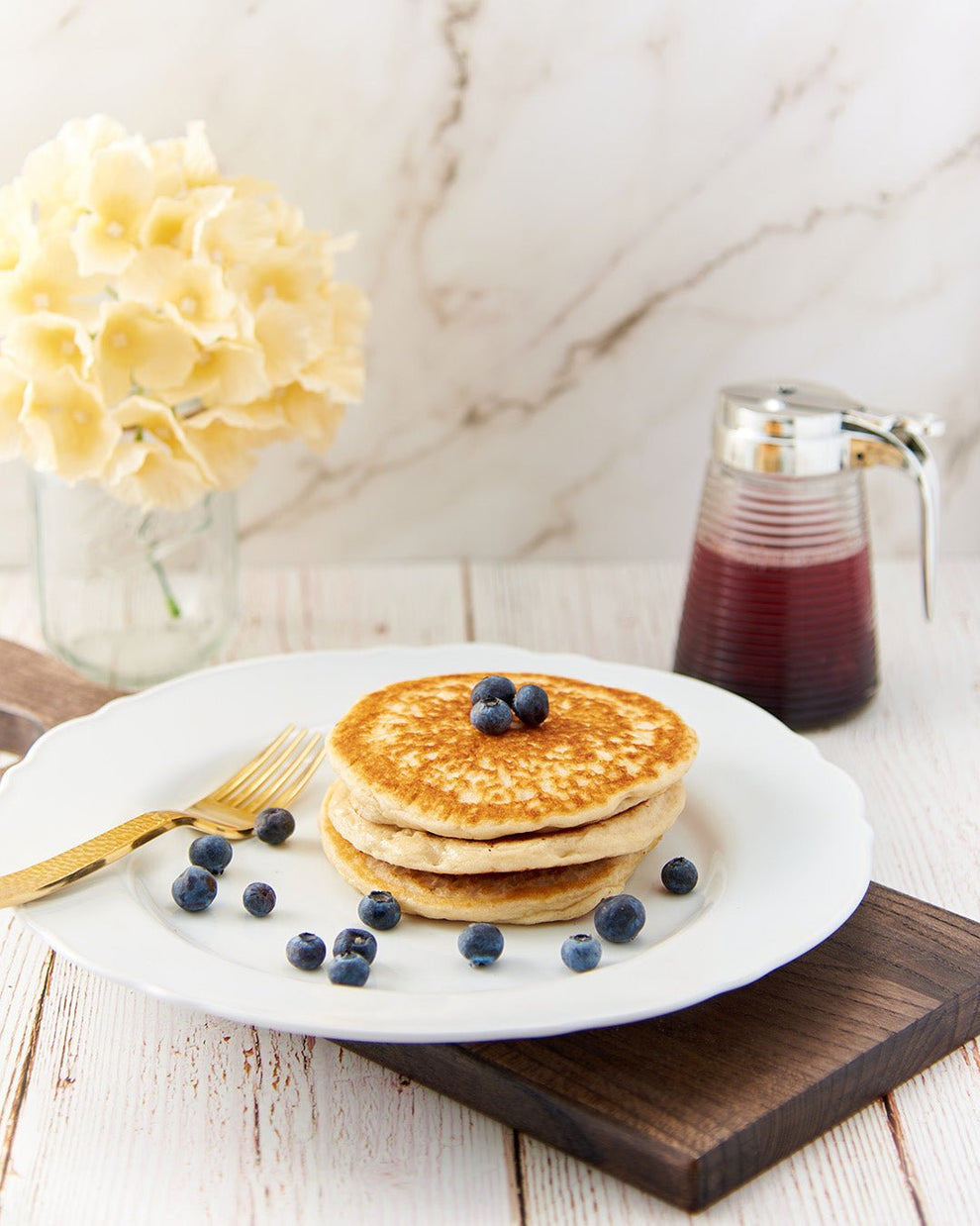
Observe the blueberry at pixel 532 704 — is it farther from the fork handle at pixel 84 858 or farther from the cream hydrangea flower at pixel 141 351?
the cream hydrangea flower at pixel 141 351

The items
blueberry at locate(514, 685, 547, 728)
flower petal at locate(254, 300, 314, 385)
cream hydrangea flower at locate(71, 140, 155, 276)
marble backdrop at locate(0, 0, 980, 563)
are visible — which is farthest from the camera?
marble backdrop at locate(0, 0, 980, 563)

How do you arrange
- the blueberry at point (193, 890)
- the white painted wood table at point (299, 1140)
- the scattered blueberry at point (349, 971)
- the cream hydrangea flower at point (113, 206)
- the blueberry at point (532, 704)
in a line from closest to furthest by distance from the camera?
the white painted wood table at point (299, 1140) < the scattered blueberry at point (349, 971) < the blueberry at point (193, 890) < the blueberry at point (532, 704) < the cream hydrangea flower at point (113, 206)

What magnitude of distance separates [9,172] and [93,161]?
531 millimetres

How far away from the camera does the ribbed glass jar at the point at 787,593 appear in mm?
1588

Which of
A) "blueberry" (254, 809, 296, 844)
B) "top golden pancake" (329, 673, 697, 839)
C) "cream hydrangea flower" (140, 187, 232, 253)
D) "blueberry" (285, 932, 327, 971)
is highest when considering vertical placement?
"cream hydrangea flower" (140, 187, 232, 253)

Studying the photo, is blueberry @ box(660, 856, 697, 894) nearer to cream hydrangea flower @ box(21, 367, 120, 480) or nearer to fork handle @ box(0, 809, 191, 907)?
fork handle @ box(0, 809, 191, 907)

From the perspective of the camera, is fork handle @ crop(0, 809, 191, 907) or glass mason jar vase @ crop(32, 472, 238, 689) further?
glass mason jar vase @ crop(32, 472, 238, 689)

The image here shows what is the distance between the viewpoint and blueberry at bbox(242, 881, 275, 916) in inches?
45.2

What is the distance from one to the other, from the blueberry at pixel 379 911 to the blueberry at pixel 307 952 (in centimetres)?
6

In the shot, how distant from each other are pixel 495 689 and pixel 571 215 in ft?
2.93

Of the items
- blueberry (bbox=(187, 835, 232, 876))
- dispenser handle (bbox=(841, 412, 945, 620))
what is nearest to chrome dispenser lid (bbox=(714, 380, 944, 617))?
dispenser handle (bbox=(841, 412, 945, 620))

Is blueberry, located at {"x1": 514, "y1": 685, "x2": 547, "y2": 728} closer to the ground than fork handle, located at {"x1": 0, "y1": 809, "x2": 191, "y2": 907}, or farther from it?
farther from it

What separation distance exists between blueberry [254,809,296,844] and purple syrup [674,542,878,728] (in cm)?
58

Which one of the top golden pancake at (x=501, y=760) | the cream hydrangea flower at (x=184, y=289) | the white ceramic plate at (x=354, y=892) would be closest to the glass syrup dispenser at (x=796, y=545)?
the white ceramic plate at (x=354, y=892)
